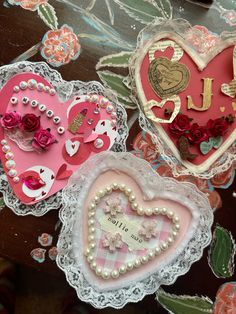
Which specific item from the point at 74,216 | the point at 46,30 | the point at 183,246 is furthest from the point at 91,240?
the point at 46,30

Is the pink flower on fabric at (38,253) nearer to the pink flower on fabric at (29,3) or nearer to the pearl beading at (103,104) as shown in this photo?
the pearl beading at (103,104)

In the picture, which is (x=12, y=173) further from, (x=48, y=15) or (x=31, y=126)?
(x=48, y=15)

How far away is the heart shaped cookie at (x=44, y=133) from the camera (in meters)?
0.78

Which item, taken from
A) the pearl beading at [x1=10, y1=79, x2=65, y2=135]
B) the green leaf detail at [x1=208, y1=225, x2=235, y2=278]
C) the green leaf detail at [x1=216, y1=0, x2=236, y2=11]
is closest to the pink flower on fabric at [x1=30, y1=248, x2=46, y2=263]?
the pearl beading at [x1=10, y1=79, x2=65, y2=135]

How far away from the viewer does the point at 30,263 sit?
0.80m

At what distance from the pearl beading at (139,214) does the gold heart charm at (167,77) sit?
21 centimetres

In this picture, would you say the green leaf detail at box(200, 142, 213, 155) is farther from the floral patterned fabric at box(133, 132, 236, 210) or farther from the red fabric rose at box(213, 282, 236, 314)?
the red fabric rose at box(213, 282, 236, 314)

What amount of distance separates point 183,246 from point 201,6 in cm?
52

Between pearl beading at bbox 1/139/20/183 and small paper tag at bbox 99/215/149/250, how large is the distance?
19 centimetres

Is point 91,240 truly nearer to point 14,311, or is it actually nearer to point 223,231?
point 223,231

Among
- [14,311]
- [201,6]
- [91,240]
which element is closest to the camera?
[91,240]

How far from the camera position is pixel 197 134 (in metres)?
0.79

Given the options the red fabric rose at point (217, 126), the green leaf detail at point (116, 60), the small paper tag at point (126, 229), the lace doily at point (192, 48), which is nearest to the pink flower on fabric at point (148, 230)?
the small paper tag at point (126, 229)

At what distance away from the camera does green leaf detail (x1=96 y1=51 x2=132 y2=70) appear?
831mm
